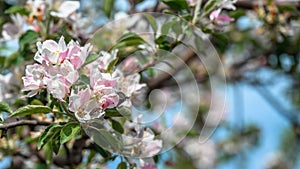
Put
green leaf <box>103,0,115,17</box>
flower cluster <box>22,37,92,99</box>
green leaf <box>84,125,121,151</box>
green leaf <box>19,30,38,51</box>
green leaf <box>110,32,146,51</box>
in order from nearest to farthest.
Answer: flower cluster <box>22,37,92,99</box>, green leaf <box>84,125,121,151</box>, green leaf <box>110,32,146,51</box>, green leaf <box>19,30,38,51</box>, green leaf <box>103,0,115,17</box>

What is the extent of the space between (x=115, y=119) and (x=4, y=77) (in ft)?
1.28

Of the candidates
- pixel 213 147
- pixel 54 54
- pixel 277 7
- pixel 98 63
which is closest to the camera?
pixel 54 54

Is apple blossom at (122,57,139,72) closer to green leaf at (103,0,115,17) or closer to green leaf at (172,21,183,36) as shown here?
green leaf at (172,21,183,36)

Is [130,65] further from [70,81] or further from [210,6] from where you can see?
[70,81]

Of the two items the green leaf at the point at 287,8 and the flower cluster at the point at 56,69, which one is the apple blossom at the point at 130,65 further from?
the green leaf at the point at 287,8

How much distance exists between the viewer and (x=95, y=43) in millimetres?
1325

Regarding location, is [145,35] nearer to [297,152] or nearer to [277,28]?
[277,28]

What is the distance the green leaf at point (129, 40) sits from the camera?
120 centimetres

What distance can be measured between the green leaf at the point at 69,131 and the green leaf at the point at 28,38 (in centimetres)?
42

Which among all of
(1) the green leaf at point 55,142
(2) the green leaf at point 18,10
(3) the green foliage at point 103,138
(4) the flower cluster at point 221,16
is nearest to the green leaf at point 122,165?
(3) the green foliage at point 103,138

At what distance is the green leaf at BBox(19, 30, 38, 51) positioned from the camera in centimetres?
131

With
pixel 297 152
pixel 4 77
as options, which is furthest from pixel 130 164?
pixel 297 152

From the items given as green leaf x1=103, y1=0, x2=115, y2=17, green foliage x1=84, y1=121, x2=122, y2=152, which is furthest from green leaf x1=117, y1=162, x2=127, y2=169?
green leaf x1=103, y1=0, x2=115, y2=17

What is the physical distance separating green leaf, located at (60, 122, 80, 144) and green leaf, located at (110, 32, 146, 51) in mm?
299
